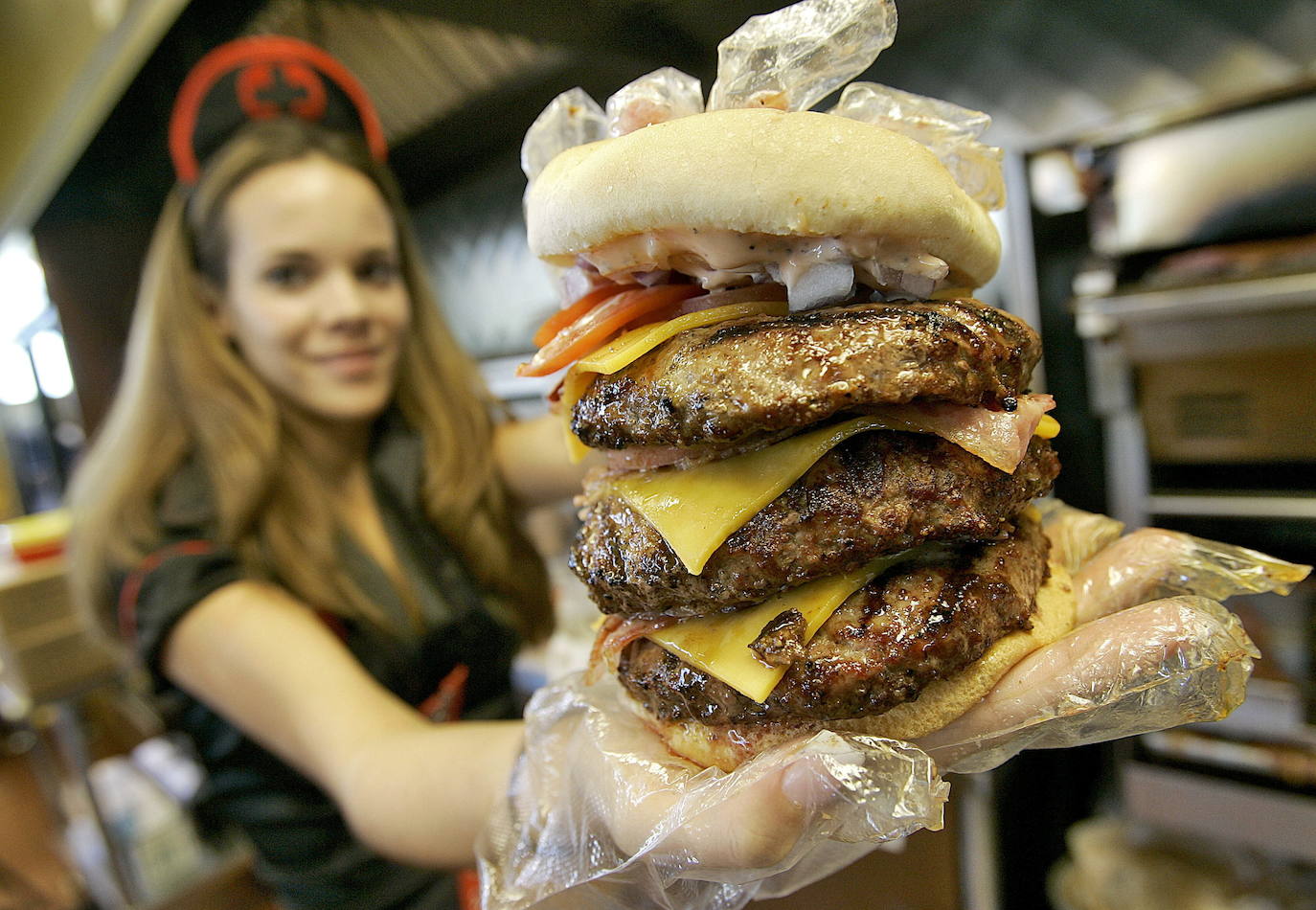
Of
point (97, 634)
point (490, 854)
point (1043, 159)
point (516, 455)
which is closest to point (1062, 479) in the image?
point (1043, 159)

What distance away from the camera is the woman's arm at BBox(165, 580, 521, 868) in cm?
118

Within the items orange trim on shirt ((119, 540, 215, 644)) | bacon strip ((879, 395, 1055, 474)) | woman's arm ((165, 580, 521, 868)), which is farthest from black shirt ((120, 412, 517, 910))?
bacon strip ((879, 395, 1055, 474))

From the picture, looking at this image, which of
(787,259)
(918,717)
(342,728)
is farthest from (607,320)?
(342,728)

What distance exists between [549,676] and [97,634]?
1358 mm

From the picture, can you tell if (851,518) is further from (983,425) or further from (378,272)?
(378,272)

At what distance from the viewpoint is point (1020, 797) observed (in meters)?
2.53

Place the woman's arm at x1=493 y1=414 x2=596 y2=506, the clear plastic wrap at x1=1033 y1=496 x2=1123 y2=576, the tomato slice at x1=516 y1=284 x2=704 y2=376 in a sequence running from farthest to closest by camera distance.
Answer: the woman's arm at x1=493 y1=414 x2=596 y2=506
the clear plastic wrap at x1=1033 y1=496 x2=1123 y2=576
the tomato slice at x1=516 y1=284 x2=704 y2=376

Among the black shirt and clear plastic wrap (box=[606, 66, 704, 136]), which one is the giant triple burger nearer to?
clear plastic wrap (box=[606, 66, 704, 136])

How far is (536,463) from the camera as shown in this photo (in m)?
2.16

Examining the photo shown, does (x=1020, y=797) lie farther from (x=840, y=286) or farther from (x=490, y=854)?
(x=840, y=286)

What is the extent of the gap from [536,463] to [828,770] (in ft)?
5.33

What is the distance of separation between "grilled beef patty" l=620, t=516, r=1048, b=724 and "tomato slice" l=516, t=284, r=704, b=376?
1.34 ft

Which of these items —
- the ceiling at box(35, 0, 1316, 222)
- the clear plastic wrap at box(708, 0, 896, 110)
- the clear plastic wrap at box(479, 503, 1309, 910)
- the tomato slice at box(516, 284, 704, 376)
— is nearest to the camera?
the clear plastic wrap at box(479, 503, 1309, 910)

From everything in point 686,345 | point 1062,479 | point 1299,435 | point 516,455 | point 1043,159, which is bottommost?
point 1062,479
